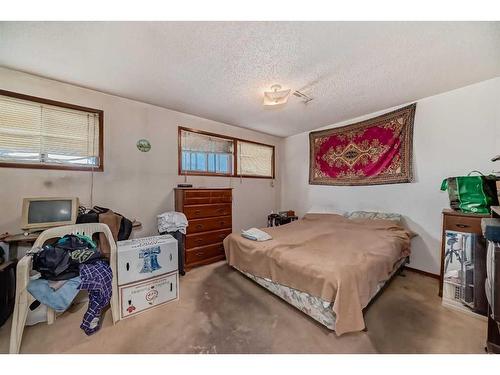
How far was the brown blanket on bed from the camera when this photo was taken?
142 centimetres

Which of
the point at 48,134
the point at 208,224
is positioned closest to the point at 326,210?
the point at 208,224

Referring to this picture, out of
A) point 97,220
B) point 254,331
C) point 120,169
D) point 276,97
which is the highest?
point 276,97

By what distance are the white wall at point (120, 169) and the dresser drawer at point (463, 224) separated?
10.2ft

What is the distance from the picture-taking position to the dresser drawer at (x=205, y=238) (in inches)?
108

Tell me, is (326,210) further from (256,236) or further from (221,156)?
(221,156)

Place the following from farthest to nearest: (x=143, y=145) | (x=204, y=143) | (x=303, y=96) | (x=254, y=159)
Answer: (x=254, y=159), (x=204, y=143), (x=143, y=145), (x=303, y=96)

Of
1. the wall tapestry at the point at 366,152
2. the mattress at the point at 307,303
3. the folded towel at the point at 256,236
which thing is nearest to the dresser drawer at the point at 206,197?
the folded towel at the point at 256,236

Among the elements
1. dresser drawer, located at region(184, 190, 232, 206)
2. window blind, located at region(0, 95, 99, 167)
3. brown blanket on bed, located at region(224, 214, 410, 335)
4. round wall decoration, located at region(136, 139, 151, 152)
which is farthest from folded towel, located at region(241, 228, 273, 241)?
window blind, located at region(0, 95, 99, 167)

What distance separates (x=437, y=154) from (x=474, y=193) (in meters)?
0.84

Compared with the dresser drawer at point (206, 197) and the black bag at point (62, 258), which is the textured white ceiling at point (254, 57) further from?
the black bag at point (62, 258)

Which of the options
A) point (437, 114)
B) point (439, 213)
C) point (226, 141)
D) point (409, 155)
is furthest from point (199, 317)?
point (437, 114)

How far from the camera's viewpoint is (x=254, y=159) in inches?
165

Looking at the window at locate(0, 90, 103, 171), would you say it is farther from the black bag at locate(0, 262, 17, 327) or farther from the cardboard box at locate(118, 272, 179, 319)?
the cardboard box at locate(118, 272, 179, 319)
